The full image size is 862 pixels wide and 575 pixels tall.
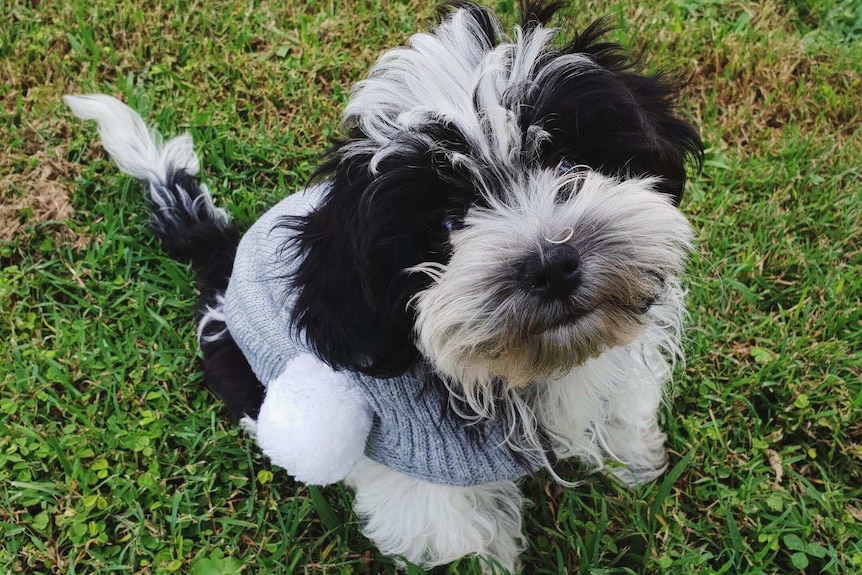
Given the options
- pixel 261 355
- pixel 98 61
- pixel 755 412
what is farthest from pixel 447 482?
pixel 98 61

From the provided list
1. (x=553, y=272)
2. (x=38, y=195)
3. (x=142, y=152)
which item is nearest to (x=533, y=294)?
(x=553, y=272)

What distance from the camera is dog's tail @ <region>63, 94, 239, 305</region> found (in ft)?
9.17

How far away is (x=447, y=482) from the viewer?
6.64ft

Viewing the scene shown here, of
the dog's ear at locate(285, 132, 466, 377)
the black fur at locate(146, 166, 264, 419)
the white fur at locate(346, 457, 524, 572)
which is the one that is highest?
the dog's ear at locate(285, 132, 466, 377)

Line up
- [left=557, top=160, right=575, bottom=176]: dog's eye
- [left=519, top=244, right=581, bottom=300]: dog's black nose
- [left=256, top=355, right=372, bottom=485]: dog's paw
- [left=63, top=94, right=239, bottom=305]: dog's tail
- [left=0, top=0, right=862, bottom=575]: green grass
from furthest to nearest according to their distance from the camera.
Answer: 1. [left=63, top=94, right=239, bottom=305]: dog's tail
2. [left=0, top=0, right=862, bottom=575]: green grass
3. [left=256, top=355, right=372, bottom=485]: dog's paw
4. [left=557, top=160, right=575, bottom=176]: dog's eye
5. [left=519, top=244, right=581, bottom=300]: dog's black nose

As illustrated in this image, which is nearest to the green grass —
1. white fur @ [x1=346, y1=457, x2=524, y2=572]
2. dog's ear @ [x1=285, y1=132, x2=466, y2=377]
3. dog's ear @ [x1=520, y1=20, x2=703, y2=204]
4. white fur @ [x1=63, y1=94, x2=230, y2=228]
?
white fur @ [x1=346, y1=457, x2=524, y2=572]

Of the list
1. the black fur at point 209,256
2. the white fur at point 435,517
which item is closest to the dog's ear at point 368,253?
the white fur at point 435,517

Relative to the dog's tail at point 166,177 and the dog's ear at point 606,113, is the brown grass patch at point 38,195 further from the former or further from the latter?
the dog's ear at point 606,113

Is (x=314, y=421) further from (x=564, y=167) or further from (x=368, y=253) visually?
(x=564, y=167)

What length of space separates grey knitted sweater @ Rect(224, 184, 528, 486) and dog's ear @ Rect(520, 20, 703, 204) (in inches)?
20.9

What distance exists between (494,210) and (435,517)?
3.19 feet

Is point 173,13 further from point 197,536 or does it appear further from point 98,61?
point 197,536

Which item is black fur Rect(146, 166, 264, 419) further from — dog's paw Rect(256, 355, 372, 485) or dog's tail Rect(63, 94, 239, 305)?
dog's paw Rect(256, 355, 372, 485)

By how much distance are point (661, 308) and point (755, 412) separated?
0.75 metres
